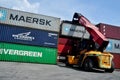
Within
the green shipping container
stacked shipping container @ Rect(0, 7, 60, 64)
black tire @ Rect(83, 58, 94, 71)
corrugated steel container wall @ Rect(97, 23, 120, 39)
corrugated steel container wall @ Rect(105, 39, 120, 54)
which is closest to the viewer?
black tire @ Rect(83, 58, 94, 71)

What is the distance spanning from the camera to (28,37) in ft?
94.3

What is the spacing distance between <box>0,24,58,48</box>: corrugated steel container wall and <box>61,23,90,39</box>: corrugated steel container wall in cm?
126

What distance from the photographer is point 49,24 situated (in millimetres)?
29906

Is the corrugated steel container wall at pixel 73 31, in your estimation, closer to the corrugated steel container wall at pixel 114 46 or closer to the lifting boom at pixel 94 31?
the lifting boom at pixel 94 31

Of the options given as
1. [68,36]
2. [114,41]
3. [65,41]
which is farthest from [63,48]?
[114,41]

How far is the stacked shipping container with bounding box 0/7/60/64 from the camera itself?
27641mm

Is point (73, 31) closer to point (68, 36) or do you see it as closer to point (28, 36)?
point (68, 36)

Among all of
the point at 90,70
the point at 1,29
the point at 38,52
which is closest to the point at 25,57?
the point at 38,52

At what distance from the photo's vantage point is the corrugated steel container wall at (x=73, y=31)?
3041cm

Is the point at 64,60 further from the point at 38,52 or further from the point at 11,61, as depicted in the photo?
the point at 11,61

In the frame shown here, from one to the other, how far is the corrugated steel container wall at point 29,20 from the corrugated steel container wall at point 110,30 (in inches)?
257

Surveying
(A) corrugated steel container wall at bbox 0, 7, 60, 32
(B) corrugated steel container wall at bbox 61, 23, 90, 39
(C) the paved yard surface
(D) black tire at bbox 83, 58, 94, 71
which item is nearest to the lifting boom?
(B) corrugated steel container wall at bbox 61, 23, 90, 39

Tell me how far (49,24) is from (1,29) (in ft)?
18.5

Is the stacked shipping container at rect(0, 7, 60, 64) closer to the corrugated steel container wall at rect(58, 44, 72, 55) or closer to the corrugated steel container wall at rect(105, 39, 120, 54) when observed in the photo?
the corrugated steel container wall at rect(58, 44, 72, 55)
